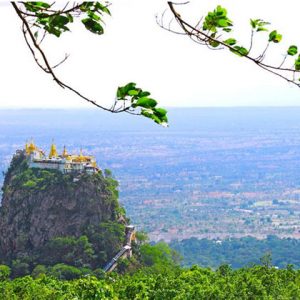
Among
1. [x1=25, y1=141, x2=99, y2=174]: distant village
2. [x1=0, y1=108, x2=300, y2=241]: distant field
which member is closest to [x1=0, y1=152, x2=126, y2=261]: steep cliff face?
[x1=25, y1=141, x2=99, y2=174]: distant village

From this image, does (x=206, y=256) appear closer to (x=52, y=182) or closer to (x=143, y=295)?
(x=52, y=182)

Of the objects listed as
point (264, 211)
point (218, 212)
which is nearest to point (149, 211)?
point (218, 212)

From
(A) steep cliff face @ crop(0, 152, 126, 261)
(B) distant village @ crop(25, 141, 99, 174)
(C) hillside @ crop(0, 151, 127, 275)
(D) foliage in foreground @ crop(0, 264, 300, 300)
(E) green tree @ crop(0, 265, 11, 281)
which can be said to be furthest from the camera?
(A) steep cliff face @ crop(0, 152, 126, 261)

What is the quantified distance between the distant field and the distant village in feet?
78.6

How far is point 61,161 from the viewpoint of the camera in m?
31.3

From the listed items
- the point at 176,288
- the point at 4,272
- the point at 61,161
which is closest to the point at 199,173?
the point at 61,161

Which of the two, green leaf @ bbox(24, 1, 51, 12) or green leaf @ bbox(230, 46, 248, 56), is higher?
green leaf @ bbox(24, 1, 51, 12)

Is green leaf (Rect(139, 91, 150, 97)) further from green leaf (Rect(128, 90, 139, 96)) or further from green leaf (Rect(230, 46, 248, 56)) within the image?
green leaf (Rect(230, 46, 248, 56))

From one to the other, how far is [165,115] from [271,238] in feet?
210

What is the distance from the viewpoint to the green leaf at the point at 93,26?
230 centimetres

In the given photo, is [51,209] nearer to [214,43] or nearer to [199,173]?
[214,43]

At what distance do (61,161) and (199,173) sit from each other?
10375 centimetres

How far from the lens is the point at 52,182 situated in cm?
3141

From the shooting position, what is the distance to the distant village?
3080 cm
